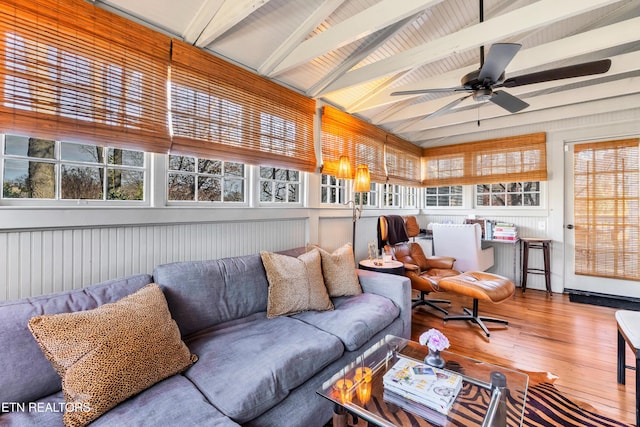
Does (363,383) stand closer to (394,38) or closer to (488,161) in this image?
(394,38)

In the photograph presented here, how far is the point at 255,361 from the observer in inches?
57.5

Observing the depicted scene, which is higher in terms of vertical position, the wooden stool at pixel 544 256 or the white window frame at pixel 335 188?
the white window frame at pixel 335 188

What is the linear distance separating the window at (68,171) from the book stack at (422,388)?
197 centimetres

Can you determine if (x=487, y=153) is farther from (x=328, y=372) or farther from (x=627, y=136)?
(x=328, y=372)

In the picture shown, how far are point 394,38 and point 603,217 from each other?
385 cm

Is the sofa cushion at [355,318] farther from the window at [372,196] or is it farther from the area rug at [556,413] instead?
the window at [372,196]

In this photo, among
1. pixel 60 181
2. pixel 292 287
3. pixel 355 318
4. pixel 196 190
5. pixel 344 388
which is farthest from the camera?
A: pixel 196 190

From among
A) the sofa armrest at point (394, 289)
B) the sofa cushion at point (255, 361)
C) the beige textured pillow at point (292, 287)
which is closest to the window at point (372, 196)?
the sofa armrest at point (394, 289)

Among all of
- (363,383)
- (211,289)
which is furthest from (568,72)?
(211,289)

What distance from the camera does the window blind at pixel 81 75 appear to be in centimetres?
144

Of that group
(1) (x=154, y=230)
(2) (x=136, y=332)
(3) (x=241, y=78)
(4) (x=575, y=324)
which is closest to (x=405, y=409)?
(2) (x=136, y=332)

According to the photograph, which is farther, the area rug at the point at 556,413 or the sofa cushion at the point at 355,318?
the sofa cushion at the point at 355,318

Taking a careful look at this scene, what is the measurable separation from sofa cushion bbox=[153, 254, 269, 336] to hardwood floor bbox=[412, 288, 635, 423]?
167 centimetres

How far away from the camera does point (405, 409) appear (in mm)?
1278
